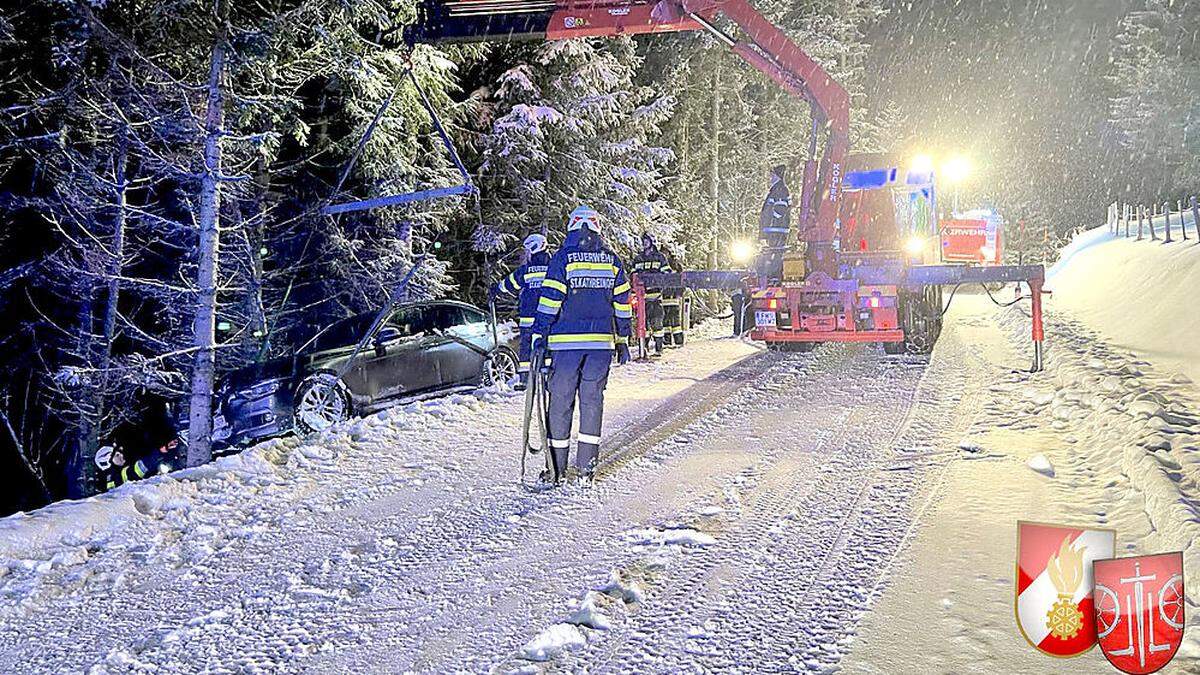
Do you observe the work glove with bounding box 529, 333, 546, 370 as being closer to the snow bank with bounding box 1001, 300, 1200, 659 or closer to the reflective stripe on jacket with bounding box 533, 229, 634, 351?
the reflective stripe on jacket with bounding box 533, 229, 634, 351

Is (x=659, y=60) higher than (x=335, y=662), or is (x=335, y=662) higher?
(x=659, y=60)

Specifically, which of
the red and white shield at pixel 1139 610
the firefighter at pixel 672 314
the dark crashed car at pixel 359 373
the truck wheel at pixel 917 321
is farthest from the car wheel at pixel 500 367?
the red and white shield at pixel 1139 610

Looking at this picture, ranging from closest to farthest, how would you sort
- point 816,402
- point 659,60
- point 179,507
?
1. point 179,507
2. point 816,402
3. point 659,60

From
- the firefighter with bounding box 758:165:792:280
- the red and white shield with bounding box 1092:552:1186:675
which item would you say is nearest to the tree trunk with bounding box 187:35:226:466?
the firefighter with bounding box 758:165:792:280

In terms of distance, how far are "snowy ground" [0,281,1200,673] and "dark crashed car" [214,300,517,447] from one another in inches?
61.7

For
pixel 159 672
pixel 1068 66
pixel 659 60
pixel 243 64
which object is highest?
pixel 1068 66

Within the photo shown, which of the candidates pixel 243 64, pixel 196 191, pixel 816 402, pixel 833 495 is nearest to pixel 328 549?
pixel 833 495

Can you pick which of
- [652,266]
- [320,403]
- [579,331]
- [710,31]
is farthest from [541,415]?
[652,266]

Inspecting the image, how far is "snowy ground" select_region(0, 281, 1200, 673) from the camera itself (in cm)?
369

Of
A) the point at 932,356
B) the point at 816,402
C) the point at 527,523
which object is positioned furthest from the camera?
the point at 932,356

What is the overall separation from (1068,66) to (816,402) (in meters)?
72.8

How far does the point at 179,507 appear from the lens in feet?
19.5

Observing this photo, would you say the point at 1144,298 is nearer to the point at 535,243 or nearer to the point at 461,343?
the point at 461,343

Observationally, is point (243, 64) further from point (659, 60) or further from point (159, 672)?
point (659, 60)
